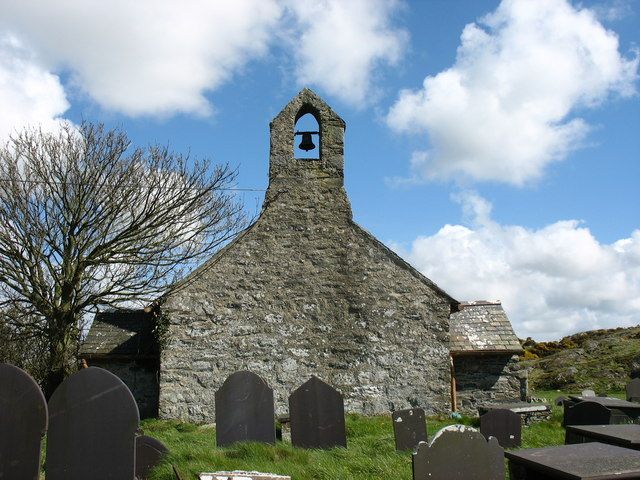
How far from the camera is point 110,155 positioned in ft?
46.8

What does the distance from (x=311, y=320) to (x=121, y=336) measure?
216 inches

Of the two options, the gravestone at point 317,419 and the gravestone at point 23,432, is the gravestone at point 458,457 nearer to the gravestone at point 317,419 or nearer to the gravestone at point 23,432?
the gravestone at point 317,419

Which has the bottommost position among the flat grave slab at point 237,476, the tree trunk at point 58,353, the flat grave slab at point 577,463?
the flat grave slab at point 237,476

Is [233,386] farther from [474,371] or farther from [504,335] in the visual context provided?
[504,335]

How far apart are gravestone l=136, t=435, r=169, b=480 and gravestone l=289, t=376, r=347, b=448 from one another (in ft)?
7.90

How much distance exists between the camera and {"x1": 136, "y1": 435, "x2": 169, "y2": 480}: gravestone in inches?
277

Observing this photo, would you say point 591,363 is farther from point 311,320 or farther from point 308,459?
point 308,459

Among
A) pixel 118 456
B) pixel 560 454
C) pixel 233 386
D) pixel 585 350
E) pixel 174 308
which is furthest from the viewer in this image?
pixel 585 350

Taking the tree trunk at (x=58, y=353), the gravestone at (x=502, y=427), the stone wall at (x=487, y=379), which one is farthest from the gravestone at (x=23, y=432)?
the stone wall at (x=487, y=379)

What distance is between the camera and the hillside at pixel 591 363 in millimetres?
22719

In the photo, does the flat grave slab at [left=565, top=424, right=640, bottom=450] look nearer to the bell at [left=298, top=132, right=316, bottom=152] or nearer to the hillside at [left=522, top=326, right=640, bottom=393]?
the bell at [left=298, top=132, right=316, bottom=152]

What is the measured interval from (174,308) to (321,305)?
3423mm

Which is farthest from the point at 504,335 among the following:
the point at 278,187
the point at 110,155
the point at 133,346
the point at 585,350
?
the point at 585,350

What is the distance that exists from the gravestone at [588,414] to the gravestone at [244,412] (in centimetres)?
495
